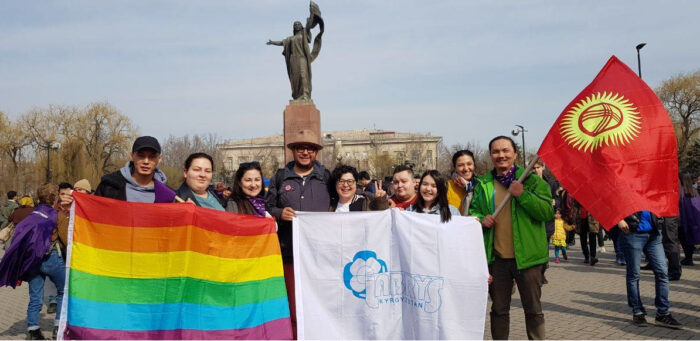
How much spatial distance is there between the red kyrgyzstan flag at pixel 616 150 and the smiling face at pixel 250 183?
255 centimetres

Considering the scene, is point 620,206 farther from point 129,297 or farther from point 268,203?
point 129,297

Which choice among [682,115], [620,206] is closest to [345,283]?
[620,206]

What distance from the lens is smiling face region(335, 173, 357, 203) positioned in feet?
16.7

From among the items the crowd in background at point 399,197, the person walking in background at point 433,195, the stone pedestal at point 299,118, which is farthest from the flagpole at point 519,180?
the stone pedestal at point 299,118

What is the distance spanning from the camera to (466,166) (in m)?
6.09

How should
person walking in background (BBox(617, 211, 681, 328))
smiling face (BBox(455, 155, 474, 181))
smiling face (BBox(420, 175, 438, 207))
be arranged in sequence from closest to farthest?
smiling face (BBox(420, 175, 438, 207)) < smiling face (BBox(455, 155, 474, 181)) < person walking in background (BBox(617, 211, 681, 328))

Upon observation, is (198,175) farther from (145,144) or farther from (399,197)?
(399,197)

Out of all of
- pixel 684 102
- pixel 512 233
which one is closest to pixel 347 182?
pixel 512 233

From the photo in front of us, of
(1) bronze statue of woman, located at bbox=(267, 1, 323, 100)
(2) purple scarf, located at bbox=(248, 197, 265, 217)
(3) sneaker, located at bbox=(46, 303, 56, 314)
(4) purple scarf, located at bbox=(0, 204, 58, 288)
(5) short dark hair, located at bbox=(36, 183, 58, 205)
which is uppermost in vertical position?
(1) bronze statue of woman, located at bbox=(267, 1, 323, 100)

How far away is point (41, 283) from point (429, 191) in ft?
17.1

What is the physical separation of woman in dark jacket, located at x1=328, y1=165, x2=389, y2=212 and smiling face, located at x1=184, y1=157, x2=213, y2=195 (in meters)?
1.16

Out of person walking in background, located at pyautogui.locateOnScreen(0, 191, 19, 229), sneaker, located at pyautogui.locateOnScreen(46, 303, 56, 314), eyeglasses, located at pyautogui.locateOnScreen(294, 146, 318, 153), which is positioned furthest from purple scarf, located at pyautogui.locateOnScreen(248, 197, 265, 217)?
person walking in background, located at pyautogui.locateOnScreen(0, 191, 19, 229)

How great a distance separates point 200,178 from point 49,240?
3302 mm

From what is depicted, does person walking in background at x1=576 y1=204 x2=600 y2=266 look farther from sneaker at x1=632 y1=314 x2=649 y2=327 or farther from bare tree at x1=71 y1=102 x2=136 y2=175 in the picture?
bare tree at x1=71 y1=102 x2=136 y2=175
